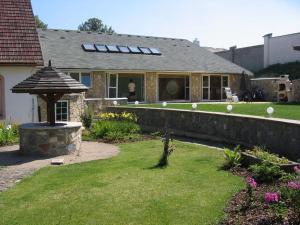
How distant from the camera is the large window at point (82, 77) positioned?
86.6ft

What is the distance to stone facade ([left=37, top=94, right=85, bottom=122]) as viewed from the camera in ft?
60.2

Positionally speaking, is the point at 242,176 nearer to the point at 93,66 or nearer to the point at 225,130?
the point at 225,130

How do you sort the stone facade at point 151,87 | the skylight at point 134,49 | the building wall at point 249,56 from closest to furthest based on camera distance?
the stone facade at point 151,87 < the skylight at point 134,49 < the building wall at point 249,56

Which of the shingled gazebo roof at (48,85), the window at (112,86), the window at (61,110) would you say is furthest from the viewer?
the window at (112,86)

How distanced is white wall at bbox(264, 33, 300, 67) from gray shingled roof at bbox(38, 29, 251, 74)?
6.69 meters

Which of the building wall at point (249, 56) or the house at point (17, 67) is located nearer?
the house at point (17, 67)

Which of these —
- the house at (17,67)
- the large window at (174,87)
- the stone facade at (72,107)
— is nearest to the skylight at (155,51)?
the large window at (174,87)

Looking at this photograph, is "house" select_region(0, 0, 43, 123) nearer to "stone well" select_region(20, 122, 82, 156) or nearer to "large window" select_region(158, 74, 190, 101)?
"stone well" select_region(20, 122, 82, 156)

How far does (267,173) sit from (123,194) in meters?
2.64

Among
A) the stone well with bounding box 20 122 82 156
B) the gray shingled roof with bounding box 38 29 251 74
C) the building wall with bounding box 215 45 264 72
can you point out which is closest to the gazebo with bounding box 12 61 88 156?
the stone well with bounding box 20 122 82 156

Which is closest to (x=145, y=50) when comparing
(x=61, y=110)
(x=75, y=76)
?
(x=75, y=76)

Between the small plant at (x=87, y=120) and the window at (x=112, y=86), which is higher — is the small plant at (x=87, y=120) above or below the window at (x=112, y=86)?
below

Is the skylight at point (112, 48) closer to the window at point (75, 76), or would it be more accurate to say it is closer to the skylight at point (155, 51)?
the skylight at point (155, 51)

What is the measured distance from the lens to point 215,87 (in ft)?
108
